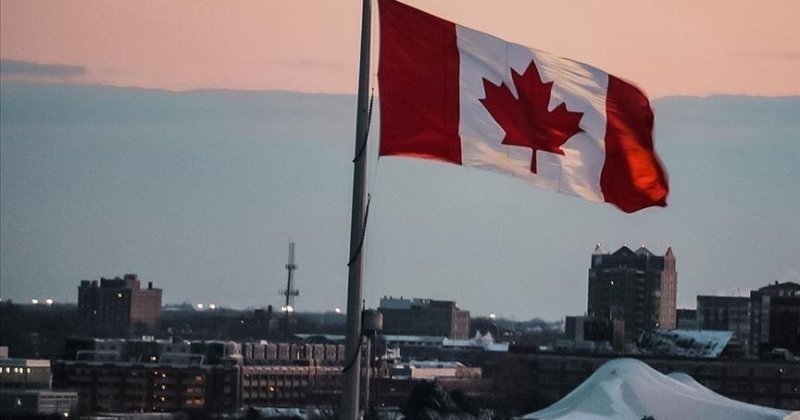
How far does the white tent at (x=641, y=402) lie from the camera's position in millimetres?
81500

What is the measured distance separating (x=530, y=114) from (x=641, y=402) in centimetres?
6692

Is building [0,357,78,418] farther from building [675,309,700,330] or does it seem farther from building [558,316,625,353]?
building [675,309,700,330]

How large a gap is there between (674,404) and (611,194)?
66.7 metres

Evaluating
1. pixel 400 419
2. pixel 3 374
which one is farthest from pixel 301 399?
pixel 400 419

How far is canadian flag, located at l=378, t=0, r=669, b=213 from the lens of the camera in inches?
702

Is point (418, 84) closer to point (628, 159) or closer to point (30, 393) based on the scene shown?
point (628, 159)

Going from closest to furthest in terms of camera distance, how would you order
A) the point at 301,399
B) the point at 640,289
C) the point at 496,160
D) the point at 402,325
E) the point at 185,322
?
the point at 496,160 < the point at 301,399 < the point at 640,289 < the point at 185,322 < the point at 402,325

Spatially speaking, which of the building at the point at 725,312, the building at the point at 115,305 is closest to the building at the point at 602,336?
the building at the point at 725,312

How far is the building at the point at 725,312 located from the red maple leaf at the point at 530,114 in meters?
135

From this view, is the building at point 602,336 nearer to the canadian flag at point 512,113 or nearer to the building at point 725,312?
the building at point 725,312

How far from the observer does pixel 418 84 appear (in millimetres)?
17875

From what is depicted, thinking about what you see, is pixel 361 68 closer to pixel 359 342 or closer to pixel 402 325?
pixel 359 342

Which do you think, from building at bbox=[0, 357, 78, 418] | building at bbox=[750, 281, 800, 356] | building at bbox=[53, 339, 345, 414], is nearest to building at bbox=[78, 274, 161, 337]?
building at bbox=[53, 339, 345, 414]

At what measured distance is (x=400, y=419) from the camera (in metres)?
84.6
